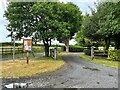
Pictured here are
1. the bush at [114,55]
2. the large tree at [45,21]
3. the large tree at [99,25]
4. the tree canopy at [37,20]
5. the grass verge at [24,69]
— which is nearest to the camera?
the grass verge at [24,69]

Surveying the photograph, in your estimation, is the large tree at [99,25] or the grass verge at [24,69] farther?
the large tree at [99,25]

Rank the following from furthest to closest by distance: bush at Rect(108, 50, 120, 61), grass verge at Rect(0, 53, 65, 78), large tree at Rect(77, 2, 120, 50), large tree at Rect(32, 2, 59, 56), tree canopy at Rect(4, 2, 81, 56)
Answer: large tree at Rect(77, 2, 120, 50) < bush at Rect(108, 50, 120, 61) < tree canopy at Rect(4, 2, 81, 56) < large tree at Rect(32, 2, 59, 56) < grass verge at Rect(0, 53, 65, 78)

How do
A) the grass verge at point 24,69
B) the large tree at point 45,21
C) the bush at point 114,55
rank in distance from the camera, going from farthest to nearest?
the bush at point 114,55, the large tree at point 45,21, the grass verge at point 24,69

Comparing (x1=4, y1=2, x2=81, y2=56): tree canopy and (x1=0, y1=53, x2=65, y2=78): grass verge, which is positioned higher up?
(x1=4, y1=2, x2=81, y2=56): tree canopy

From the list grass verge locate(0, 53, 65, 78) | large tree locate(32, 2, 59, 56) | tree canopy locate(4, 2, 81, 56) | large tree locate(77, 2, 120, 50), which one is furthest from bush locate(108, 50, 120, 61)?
grass verge locate(0, 53, 65, 78)

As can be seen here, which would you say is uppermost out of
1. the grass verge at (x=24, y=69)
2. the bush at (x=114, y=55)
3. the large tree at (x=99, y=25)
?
the large tree at (x=99, y=25)

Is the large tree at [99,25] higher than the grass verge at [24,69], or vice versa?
the large tree at [99,25]

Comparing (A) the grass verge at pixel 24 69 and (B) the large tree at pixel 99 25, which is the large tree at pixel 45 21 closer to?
(B) the large tree at pixel 99 25

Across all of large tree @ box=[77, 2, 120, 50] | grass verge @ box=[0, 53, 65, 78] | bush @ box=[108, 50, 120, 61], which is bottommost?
grass verge @ box=[0, 53, 65, 78]

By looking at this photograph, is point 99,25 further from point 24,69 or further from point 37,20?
point 24,69

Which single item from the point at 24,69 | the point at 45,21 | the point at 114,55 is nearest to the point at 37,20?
the point at 45,21

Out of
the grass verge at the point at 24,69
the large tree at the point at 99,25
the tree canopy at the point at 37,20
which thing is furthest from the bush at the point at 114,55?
the grass verge at the point at 24,69

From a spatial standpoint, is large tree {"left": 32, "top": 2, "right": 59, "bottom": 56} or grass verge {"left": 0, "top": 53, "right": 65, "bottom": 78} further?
large tree {"left": 32, "top": 2, "right": 59, "bottom": 56}

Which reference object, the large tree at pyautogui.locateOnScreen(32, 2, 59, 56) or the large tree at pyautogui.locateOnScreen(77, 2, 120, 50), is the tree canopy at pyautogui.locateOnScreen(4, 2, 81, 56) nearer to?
the large tree at pyautogui.locateOnScreen(32, 2, 59, 56)
